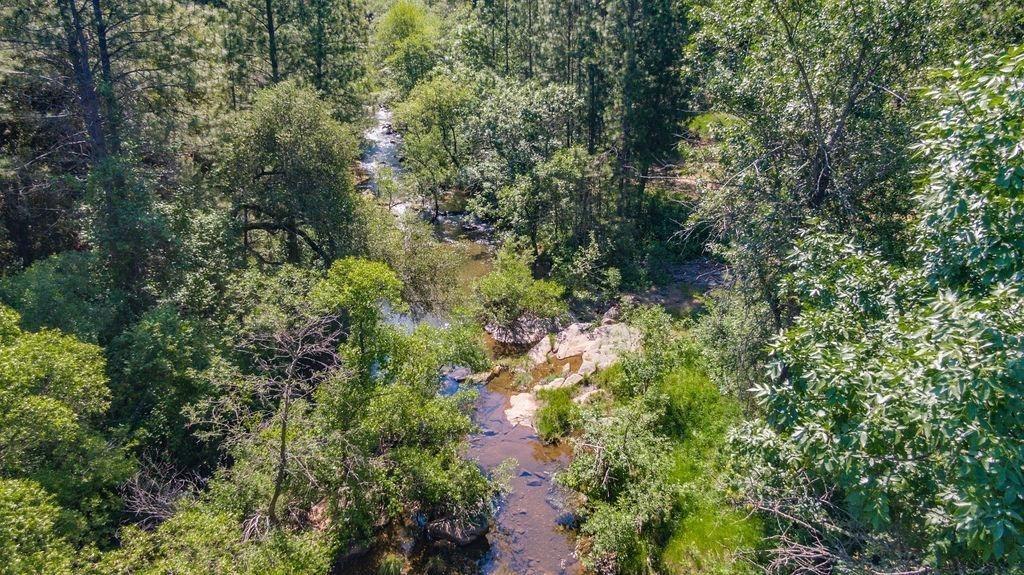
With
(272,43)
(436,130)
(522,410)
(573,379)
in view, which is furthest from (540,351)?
(272,43)

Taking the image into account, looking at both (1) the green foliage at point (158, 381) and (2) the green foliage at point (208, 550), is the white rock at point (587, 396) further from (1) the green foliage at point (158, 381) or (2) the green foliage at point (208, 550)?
(1) the green foliage at point (158, 381)

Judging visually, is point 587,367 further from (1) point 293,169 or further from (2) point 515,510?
(1) point 293,169

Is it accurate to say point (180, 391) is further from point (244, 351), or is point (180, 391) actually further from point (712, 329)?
point (712, 329)

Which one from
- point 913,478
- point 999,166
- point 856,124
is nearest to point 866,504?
point 913,478

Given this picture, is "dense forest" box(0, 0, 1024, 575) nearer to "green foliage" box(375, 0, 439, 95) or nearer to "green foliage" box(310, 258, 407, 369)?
"green foliage" box(310, 258, 407, 369)

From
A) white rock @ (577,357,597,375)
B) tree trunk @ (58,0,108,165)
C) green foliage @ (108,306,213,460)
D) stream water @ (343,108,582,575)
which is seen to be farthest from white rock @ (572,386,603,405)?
tree trunk @ (58,0,108,165)

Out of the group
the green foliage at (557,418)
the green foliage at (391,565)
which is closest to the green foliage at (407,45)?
the green foliage at (557,418)
